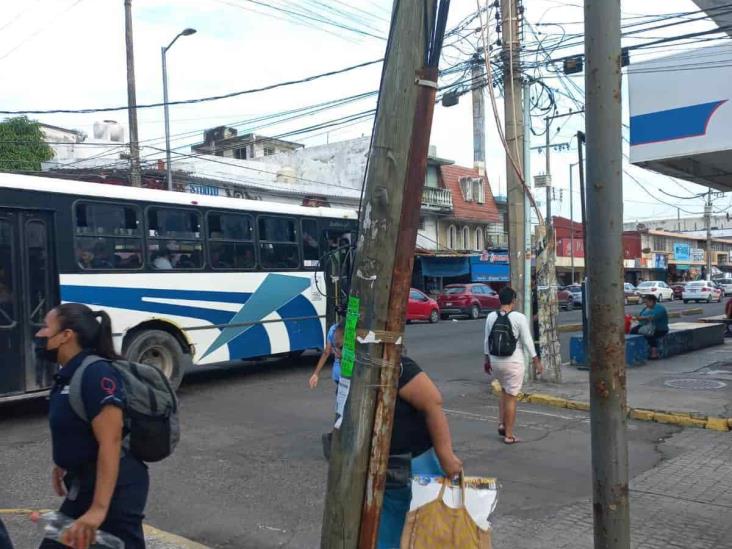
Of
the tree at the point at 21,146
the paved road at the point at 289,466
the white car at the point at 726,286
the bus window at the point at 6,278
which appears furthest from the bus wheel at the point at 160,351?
the white car at the point at 726,286

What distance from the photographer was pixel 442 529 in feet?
10.6

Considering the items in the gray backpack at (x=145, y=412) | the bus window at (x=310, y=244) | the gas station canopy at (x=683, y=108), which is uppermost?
the gas station canopy at (x=683, y=108)

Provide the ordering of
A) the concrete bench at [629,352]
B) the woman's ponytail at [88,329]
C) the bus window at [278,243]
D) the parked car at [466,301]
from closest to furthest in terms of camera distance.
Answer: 1. the woman's ponytail at [88,329]
2. the bus window at [278,243]
3. the concrete bench at [629,352]
4. the parked car at [466,301]

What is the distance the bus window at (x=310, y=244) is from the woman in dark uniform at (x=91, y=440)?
983 cm

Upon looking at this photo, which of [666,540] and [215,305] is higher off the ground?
[215,305]

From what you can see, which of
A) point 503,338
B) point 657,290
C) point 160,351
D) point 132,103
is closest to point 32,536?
point 503,338

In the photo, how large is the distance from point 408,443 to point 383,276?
3.07ft

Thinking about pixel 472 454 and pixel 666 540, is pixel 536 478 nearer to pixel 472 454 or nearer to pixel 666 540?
pixel 472 454

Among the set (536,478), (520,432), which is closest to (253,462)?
(536,478)

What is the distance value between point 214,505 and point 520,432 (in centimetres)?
418

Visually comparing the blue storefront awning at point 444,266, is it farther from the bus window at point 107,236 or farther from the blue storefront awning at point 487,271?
the bus window at point 107,236

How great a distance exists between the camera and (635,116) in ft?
38.5

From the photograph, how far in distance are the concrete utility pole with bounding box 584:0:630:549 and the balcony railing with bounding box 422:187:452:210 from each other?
33250mm

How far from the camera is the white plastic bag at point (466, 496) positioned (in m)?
3.27
